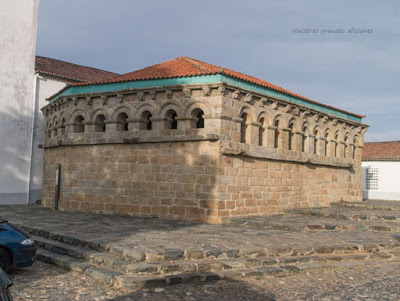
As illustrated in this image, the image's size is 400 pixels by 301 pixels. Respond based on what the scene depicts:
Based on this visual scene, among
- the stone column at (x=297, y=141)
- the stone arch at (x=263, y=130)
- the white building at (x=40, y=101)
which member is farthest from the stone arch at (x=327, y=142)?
the white building at (x=40, y=101)

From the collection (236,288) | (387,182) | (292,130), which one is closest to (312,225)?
(292,130)

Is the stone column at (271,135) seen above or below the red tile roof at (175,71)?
below

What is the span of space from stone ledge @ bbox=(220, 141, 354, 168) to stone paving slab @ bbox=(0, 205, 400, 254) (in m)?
2.45

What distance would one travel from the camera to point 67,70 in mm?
22406

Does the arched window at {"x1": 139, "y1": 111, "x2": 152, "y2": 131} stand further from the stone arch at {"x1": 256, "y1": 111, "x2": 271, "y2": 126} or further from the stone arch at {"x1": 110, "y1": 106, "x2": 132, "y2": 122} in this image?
the stone arch at {"x1": 256, "y1": 111, "x2": 271, "y2": 126}

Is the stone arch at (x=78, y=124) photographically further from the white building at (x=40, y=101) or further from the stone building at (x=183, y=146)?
the white building at (x=40, y=101)

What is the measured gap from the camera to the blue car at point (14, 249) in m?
6.56

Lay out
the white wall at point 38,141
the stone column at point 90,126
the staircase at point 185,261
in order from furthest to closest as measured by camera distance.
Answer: the white wall at point 38,141 < the stone column at point 90,126 < the staircase at point 185,261

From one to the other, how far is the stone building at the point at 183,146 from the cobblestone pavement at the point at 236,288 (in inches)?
210

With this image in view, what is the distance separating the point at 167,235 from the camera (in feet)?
29.7

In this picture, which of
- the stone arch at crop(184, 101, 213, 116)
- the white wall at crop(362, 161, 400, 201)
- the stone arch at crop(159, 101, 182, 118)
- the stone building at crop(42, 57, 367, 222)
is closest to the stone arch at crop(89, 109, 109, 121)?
the stone building at crop(42, 57, 367, 222)

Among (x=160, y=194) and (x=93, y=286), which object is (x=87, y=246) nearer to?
(x=93, y=286)

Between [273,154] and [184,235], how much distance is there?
6.01 metres

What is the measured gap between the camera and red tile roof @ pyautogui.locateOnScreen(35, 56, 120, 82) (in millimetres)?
21062
